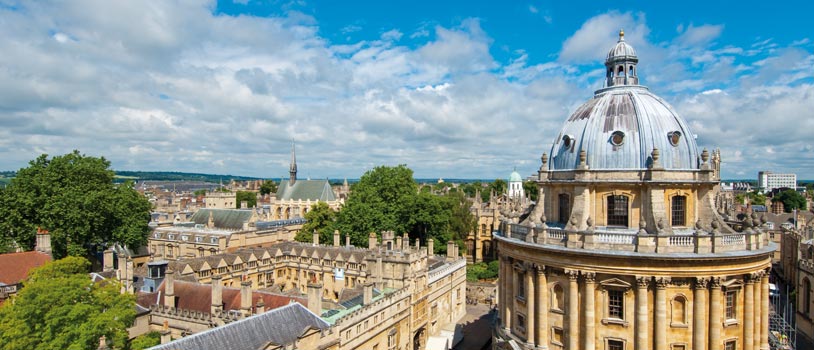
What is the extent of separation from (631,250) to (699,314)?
3787mm

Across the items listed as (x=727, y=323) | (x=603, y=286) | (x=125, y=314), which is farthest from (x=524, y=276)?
(x=125, y=314)

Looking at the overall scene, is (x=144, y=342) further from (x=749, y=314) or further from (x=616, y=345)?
(x=749, y=314)

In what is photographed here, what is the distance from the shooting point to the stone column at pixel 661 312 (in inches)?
849

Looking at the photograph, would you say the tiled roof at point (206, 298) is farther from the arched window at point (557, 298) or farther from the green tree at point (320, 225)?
the green tree at point (320, 225)

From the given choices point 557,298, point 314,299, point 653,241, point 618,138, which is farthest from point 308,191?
point 653,241

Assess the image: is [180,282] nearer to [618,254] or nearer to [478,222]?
[618,254]

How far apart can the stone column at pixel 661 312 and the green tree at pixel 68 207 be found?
138 ft

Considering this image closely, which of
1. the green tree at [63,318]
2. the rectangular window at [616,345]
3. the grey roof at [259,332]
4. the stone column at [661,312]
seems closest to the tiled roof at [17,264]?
the green tree at [63,318]

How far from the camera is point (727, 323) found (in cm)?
2236

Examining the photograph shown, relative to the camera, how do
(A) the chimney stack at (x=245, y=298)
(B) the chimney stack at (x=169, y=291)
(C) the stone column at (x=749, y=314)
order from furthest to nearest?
1. (B) the chimney stack at (x=169, y=291)
2. (A) the chimney stack at (x=245, y=298)
3. (C) the stone column at (x=749, y=314)

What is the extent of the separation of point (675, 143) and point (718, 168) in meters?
10.3

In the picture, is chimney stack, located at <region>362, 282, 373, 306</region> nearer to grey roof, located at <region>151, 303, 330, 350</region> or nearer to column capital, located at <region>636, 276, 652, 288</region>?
grey roof, located at <region>151, 303, 330, 350</region>

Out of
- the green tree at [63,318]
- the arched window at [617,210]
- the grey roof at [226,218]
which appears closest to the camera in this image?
the green tree at [63,318]

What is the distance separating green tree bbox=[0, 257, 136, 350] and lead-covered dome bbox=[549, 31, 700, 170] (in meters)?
22.3
